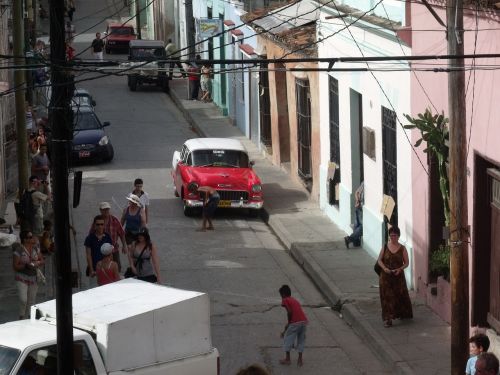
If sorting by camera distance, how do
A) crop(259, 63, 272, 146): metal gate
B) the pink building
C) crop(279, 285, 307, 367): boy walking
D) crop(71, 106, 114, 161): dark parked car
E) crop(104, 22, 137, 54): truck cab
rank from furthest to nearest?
crop(104, 22, 137, 54): truck cab
crop(259, 63, 272, 146): metal gate
crop(71, 106, 114, 161): dark parked car
crop(279, 285, 307, 367): boy walking
the pink building

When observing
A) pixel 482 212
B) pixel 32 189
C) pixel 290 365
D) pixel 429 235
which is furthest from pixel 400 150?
pixel 32 189

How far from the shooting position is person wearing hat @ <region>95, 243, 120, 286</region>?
18078mm

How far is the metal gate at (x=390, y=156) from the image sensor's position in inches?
Answer: 832

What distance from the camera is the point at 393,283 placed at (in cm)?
1822

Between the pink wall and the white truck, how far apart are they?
4.86 meters

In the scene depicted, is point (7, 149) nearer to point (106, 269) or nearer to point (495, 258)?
point (106, 269)

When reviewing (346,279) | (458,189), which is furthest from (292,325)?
(346,279)

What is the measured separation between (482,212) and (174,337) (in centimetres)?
546

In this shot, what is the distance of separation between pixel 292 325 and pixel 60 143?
457cm

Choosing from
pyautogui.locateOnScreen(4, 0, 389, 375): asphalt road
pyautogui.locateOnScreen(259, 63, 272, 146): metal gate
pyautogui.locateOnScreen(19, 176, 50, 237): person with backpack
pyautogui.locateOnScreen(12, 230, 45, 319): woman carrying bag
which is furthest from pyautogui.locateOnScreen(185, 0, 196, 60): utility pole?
pyautogui.locateOnScreen(12, 230, 45, 319): woman carrying bag

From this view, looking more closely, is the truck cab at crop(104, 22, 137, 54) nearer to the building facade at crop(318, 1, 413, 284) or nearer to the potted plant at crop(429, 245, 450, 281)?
the building facade at crop(318, 1, 413, 284)

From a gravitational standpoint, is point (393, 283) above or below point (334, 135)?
below

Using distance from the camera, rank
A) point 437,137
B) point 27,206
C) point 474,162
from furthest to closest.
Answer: point 27,206 < point 437,137 < point 474,162

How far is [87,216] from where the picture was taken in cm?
2700
